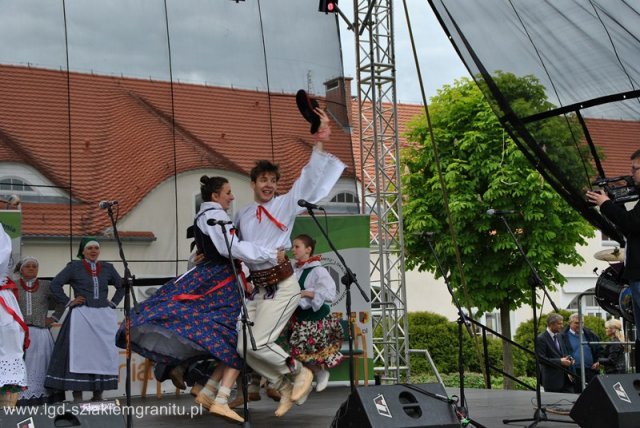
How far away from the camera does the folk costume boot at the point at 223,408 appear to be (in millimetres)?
5402

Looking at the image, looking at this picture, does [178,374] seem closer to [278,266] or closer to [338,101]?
[278,266]

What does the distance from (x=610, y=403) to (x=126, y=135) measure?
14.8 feet

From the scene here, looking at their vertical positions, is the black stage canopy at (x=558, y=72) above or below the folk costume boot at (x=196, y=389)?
above

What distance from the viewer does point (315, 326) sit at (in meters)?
6.13

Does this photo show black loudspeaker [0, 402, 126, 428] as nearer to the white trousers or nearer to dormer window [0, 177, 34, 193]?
the white trousers

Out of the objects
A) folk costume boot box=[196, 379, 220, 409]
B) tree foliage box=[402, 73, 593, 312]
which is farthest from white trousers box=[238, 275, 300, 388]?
tree foliage box=[402, 73, 593, 312]

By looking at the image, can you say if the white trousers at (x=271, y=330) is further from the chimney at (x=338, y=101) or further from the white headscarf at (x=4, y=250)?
the chimney at (x=338, y=101)

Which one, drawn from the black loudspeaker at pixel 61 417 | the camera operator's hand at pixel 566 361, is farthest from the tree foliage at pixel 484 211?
the black loudspeaker at pixel 61 417

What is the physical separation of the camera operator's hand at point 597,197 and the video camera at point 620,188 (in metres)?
0.24

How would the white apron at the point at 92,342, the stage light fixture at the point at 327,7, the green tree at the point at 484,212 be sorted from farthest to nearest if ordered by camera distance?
the green tree at the point at 484,212 → the stage light fixture at the point at 327,7 → the white apron at the point at 92,342

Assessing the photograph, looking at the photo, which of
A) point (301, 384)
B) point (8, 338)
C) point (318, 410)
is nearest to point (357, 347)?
point (318, 410)

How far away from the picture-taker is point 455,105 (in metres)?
16.8

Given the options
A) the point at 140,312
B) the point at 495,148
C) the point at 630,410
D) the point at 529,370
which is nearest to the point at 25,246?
the point at 140,312

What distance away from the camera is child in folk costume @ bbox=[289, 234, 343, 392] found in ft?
19.9
